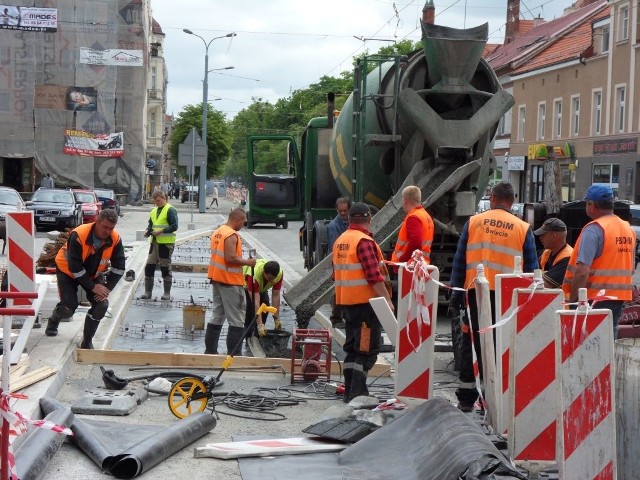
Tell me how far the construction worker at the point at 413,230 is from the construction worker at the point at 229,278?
1636 millimetres

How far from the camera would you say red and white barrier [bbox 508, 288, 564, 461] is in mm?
6102

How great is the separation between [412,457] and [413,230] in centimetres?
421

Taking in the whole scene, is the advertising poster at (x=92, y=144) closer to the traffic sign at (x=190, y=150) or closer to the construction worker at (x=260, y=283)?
the traffic sign at (x=190, y=150)

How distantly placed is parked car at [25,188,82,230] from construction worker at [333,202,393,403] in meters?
24.3

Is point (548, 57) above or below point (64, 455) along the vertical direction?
above

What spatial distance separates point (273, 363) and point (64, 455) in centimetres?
362

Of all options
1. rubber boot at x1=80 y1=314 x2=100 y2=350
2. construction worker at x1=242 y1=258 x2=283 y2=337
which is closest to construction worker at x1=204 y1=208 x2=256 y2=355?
construction worker at x1=242 y1=258 x2=283 y2=337

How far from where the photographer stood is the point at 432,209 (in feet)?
44.0

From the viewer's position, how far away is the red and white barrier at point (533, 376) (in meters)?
6.10

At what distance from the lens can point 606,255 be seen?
7.84m

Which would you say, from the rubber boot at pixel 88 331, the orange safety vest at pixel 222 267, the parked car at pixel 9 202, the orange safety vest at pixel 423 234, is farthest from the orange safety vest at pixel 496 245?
the parked car at pixel 9 202

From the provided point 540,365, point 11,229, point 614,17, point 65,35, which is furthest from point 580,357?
point 65,35

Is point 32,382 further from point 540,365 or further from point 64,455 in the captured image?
point 540,365

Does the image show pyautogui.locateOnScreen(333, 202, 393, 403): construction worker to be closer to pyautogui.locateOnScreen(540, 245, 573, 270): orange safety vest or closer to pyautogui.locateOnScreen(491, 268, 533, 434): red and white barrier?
pyautogui.locateOnScreen(540, 245, 573, 270): orange safety vest
